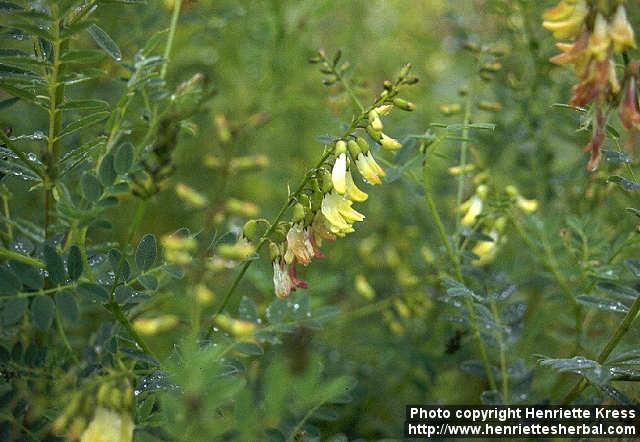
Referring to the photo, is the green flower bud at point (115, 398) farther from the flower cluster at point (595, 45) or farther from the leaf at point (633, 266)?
the leaf at point (633, 266)

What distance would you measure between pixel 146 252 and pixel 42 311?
0.19m

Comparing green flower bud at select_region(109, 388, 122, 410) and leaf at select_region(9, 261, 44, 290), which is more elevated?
leaf at select_region(9, 261, 44, 290)

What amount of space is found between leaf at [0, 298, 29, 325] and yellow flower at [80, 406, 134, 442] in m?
0.18

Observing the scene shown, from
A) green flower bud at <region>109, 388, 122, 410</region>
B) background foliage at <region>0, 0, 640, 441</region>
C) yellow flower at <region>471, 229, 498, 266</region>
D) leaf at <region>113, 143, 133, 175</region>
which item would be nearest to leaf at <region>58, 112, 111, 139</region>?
background foliage at <region>0, 0, 640, 441</region>

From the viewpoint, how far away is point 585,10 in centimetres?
98

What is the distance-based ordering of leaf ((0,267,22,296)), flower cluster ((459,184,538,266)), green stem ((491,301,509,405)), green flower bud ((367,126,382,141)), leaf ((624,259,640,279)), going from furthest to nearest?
flower cluster ((459,184,538,266)) → green stem ((491,301,509,405)) → leaf ((624,259,640,279)) → green flower bud ((367,126,382,141)) → leaf ((0,267,22,296))

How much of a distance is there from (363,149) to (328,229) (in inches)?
Result: 5.5

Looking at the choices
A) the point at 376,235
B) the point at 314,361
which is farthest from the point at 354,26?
the point at 314,361

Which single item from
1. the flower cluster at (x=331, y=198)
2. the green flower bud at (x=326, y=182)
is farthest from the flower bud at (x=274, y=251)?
the green flower bud at (x=326, y=182)

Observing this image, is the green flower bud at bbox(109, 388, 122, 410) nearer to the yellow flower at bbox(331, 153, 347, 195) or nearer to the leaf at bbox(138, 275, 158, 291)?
the leaf at bbox(138, 275, 158, 291)

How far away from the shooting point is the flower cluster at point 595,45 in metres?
0.96

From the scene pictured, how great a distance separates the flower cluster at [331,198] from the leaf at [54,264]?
0.32 meters

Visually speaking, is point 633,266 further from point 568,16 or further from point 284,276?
point 284,276

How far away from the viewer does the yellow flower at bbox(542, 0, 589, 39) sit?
974 millimetres
